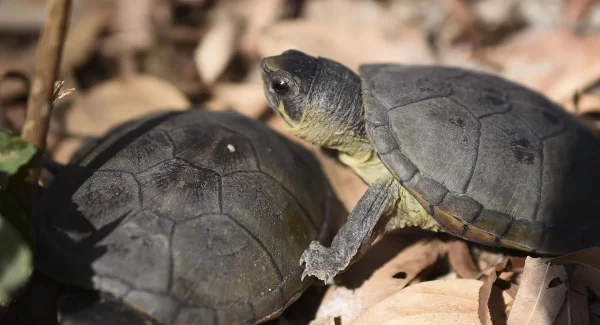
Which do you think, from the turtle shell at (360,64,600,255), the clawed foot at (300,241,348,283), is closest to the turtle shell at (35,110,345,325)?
the clawed foot at (300,241,348,283)

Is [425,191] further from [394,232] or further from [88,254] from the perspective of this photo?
[88,254]

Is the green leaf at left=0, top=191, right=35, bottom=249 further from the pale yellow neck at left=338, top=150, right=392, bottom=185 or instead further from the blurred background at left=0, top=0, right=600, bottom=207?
the pale yellow neck at left=338, top=150, right=392, bottom=185

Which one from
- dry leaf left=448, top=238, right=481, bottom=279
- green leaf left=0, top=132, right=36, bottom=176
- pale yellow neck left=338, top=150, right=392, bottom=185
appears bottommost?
dry leaf left=448, top=238, right=481, bottom=279

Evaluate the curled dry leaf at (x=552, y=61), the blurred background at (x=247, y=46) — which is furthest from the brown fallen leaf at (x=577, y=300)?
the curled dry leaf at (x=552, y=61)

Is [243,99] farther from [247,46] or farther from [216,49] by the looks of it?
[247,46]

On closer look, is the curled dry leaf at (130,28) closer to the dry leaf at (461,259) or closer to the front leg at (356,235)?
the front leg at (356,235)

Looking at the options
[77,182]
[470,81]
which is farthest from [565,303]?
[77,182]

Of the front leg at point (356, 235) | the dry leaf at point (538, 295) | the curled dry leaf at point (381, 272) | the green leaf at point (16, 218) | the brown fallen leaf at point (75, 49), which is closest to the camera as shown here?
the green leaf at point (16, 218)
